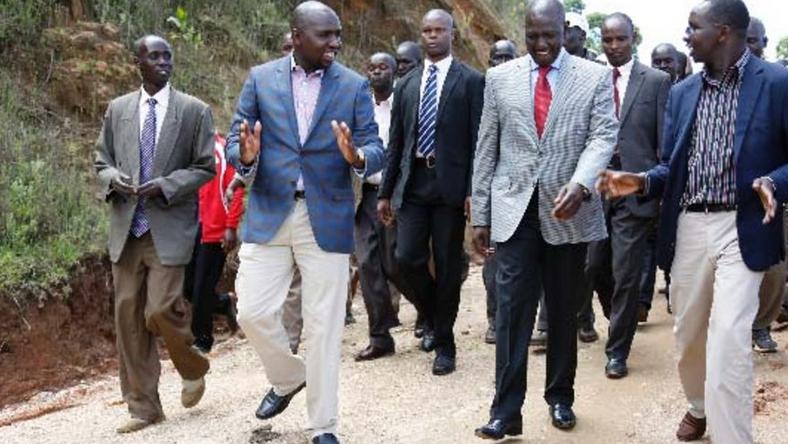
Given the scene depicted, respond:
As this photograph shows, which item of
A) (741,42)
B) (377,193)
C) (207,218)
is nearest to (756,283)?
(741,42)

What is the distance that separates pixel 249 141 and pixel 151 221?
134cm

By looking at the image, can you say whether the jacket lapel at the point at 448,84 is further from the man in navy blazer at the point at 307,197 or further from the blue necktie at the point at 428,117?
the man in navy blazer at the point at 307,197

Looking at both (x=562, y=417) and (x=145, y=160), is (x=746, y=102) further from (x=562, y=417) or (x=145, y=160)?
(x=145, y=160)

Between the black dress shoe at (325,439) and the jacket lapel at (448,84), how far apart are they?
8.55 ft

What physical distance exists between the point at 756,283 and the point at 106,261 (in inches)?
235

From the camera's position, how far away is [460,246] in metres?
6.96

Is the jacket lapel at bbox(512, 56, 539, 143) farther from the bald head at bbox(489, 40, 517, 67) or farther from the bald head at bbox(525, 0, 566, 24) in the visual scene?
the bald head at bbox(489, 40, 517, 67)

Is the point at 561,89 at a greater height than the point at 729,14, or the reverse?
the point at 729,14

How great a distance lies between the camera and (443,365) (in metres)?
6.98

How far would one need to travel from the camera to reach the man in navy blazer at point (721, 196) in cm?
451

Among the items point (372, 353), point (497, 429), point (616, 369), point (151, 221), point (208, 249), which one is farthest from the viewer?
point (208, 249)

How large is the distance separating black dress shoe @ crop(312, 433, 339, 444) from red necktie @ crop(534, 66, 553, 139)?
6.46 ft

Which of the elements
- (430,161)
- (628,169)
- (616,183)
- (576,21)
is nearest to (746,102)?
(616,183)

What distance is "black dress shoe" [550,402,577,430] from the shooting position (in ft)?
18.0
